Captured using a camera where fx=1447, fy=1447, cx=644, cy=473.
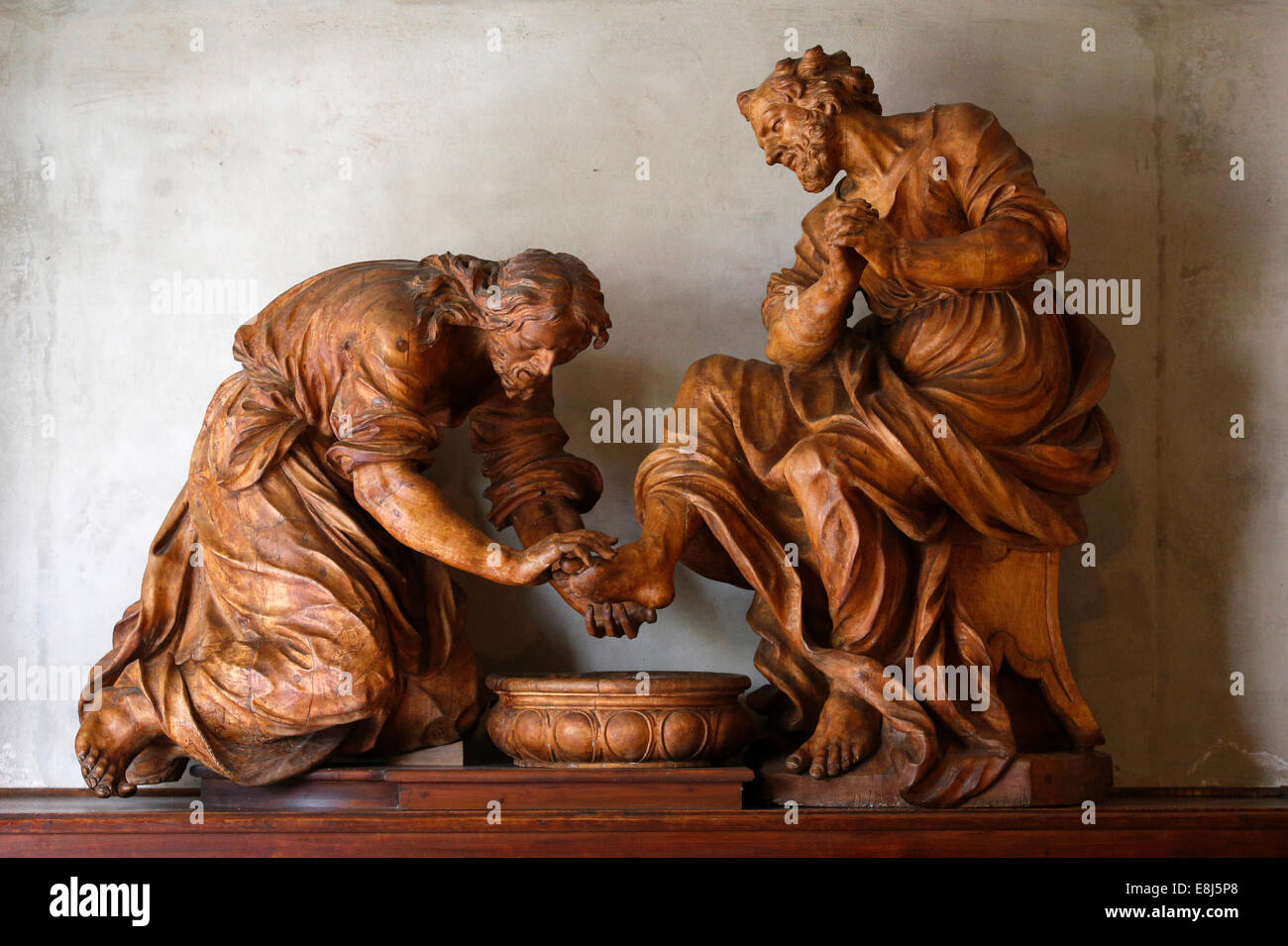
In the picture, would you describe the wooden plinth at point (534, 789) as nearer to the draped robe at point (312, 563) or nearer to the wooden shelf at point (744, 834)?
the wooden shelf at point (744, 834)

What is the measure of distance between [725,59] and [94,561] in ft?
7.74

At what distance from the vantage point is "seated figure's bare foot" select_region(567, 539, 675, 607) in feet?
11.0

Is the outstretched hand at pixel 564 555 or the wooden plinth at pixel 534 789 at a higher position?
the outstretched hand at pixel 564 555

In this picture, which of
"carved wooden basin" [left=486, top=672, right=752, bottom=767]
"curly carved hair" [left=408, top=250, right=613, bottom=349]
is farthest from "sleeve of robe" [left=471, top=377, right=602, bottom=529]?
"carved wooden basin" [left=486, top=672, right=752, bottom=767]

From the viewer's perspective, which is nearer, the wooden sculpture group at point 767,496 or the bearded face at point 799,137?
the wooden sculpture group at point 767,496

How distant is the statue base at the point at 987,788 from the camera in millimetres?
3318

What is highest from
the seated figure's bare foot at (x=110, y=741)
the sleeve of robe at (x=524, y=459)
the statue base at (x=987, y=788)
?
the sleeve of robe at (x=524, y=459)

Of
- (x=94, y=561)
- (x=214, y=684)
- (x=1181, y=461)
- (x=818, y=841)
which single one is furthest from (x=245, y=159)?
(x=1181, y=461)

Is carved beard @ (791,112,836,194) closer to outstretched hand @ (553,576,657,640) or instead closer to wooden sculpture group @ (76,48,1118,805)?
wooden sculpture group @ (76,48,1118,805)

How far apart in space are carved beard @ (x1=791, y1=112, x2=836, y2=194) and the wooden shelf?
4.97 ft

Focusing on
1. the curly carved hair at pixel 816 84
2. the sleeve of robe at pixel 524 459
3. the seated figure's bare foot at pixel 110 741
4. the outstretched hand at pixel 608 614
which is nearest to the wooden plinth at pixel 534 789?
the outstretched hand at pixel 608 614

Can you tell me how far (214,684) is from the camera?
11.2 feet

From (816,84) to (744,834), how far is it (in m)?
1.80

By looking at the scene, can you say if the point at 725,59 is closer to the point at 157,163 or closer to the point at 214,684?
the point at 157,163
